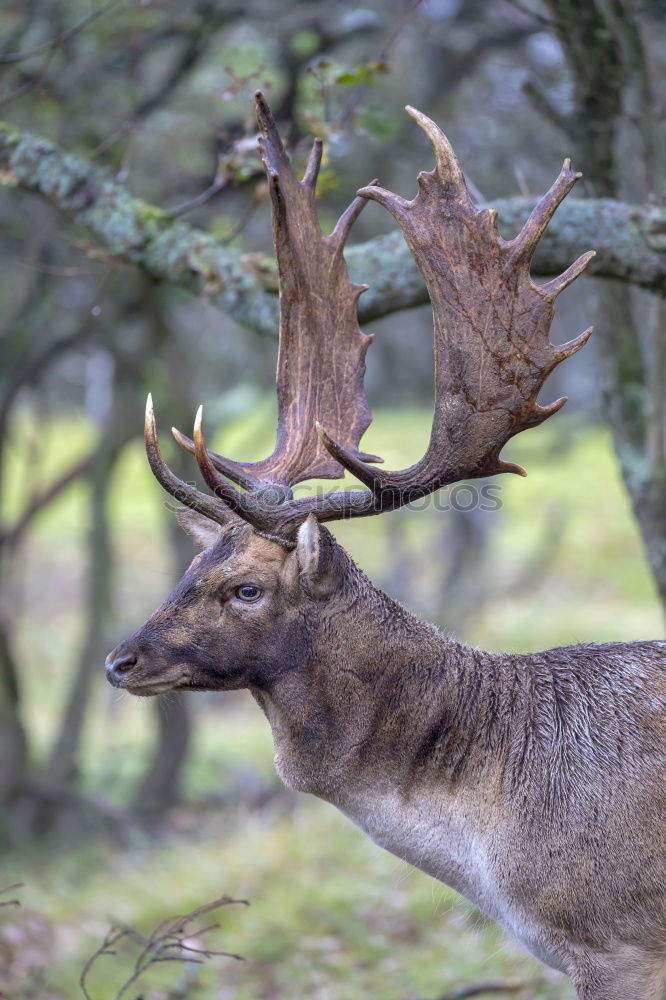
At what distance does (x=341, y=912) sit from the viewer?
8703 millimetres

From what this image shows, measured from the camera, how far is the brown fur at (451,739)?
4.32m

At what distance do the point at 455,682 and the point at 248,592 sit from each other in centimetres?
95

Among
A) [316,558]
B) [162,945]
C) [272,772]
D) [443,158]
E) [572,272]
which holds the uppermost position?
[443,158]

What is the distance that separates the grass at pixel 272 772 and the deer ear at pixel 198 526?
0.79 meters

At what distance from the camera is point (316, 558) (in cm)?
454

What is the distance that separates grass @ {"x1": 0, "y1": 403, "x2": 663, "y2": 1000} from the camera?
25.3 feet

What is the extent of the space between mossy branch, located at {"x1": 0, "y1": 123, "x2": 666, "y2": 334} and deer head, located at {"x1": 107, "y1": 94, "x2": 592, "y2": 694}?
0.84 m

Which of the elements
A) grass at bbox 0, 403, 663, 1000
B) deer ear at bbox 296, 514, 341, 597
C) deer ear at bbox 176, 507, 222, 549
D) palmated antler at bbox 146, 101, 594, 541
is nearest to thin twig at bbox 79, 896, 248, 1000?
grass at bbox 0, 403, 663, 1000

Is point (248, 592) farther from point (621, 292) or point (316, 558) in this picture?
point (621, 292)

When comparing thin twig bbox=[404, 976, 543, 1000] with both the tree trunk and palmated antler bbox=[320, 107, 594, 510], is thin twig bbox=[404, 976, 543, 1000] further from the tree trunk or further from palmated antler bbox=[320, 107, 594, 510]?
palmated antler bbox=[320, 107, 594, 510]

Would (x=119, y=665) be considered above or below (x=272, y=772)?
above

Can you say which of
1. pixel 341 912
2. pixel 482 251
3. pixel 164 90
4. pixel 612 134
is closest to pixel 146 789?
pixel 341 912

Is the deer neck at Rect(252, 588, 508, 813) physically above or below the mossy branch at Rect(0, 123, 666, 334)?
below

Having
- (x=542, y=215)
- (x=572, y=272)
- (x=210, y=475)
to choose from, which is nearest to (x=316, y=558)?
(x=210, y=475)
